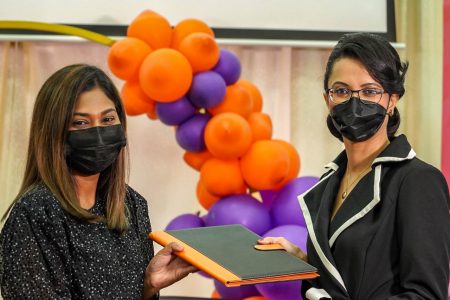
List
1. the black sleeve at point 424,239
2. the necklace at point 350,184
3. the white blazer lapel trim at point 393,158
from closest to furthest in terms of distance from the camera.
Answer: the black sleeve at point 424,239 → the white blazer lapel trim at point 393,158 → the necklace at point 350,184

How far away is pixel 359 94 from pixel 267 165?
126 cm

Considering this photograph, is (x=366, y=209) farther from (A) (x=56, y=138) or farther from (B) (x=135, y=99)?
(B) (x=135, y=99)

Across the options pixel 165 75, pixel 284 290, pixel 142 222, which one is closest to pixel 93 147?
pixel 142 222

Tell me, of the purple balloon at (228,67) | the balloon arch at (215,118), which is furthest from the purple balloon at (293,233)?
the purple balloon at (228,67)

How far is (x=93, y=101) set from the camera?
5.47ft

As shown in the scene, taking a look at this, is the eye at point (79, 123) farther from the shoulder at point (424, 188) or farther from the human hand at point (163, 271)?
the shoulder at point (424, 188)

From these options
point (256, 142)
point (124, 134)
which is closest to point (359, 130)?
point (124, 134)

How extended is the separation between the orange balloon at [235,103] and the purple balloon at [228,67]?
0.16ft

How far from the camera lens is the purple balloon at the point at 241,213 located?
288 centimetres

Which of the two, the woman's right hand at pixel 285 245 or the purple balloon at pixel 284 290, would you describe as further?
the purple balloon at pixel 284 290

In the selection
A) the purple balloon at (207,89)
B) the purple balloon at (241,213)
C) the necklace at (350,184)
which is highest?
the purple balloon at (207,89)

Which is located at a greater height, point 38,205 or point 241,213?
point 38,205

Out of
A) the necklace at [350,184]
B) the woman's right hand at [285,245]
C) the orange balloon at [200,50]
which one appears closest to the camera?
the necklace at [350,184]

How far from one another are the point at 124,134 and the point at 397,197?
28.6 inches
